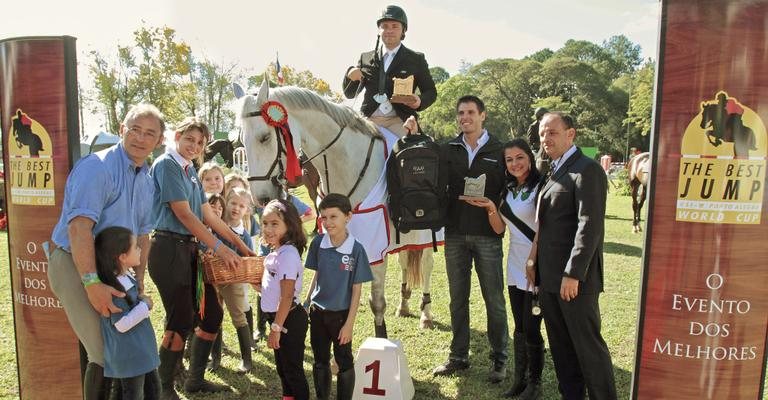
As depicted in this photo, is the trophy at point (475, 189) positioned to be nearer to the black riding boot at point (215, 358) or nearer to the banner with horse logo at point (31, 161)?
the black riding boot at point (215, 358)

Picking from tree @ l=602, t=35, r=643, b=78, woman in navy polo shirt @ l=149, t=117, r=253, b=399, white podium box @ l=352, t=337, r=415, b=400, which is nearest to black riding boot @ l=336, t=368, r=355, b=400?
white podium box @ l=352, t=337, r=415, b=400

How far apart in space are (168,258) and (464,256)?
7.42 ft

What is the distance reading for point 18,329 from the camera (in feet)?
11.5

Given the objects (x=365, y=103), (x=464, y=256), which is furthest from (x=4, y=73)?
(x=464, y=256)

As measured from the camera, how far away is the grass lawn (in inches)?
160

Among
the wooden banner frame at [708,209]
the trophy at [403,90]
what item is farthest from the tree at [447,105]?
Answer: the wooden banner frame at [708,209]

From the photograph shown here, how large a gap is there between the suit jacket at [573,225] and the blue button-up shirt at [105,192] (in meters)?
2.41

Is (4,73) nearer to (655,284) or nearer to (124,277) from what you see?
(124,277)

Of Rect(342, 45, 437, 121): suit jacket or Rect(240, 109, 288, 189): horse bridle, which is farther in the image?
Rect(342, 45, 437, 121): suit jacket

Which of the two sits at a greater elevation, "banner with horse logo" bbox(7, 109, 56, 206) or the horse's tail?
"banner with horse logo" bbox(7, 109, 56, 206)

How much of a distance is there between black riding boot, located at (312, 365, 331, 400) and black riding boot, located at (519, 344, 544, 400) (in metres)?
1.49

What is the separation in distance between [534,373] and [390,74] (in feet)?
9.22

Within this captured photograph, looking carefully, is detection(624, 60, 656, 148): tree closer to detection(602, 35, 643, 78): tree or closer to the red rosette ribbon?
detection(602, 35, 643, 78): tree

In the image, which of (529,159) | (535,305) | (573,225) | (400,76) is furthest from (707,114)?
(400,76)
